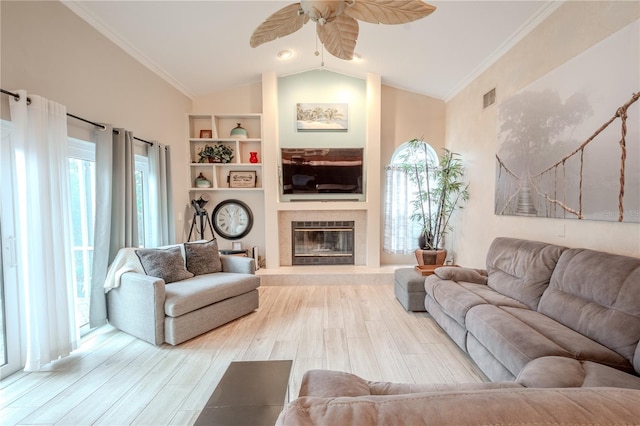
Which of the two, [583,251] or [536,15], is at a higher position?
[536,15]

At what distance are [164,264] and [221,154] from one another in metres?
2.33

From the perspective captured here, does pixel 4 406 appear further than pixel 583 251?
No

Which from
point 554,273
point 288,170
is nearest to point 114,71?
point 288,170

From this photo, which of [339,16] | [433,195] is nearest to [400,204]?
[433,195]

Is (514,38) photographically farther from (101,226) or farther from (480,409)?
(101,226)

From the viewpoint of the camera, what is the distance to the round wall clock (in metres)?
4.96

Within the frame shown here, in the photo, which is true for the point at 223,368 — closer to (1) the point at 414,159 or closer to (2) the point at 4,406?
(2) the point at 4,406

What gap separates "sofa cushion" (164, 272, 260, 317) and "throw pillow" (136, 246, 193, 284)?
135 millimetres

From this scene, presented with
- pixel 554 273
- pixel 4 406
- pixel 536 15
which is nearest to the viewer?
pixel 4 406

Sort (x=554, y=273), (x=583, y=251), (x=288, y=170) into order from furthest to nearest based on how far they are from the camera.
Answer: (x=288, y=170)
(x=554, y=273)
(x=583, y=251)

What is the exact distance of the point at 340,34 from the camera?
74.9 inches

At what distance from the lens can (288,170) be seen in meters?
4.71

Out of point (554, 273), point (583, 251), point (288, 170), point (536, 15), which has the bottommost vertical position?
point (554, 273)

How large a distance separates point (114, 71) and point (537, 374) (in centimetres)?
443
